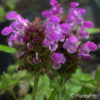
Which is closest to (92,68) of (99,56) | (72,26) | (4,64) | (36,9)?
(99,56)

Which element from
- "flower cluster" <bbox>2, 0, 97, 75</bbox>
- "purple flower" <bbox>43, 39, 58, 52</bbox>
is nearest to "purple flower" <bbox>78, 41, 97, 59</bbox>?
"flower cluster" <bbox>2, 0, 97, 75</bbox>

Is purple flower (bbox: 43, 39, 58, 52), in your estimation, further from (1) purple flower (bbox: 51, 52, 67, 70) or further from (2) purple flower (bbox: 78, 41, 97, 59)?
(2) purple flower (bbox: 78, 41, 97, 59)

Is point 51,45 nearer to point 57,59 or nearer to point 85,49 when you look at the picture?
point 57,59

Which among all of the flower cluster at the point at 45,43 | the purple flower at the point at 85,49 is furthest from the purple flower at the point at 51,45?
the purple flower at the point at 85,49

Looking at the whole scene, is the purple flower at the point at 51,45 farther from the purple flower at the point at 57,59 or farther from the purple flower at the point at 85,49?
the purple flower at the point at 85,49

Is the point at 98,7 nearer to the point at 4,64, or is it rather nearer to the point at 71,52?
the point at 4,64

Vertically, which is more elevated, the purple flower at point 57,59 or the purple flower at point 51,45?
the purple flower at point 51,45

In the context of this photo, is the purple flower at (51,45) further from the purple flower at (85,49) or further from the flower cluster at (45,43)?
the purple flower at (85,49)

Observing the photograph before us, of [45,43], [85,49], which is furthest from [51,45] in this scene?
[85,49]

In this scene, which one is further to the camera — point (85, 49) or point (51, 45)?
point (85, 49)

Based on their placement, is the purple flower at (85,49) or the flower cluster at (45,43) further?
the purple flower at (85,49)

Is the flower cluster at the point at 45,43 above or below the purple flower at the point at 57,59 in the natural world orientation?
above
